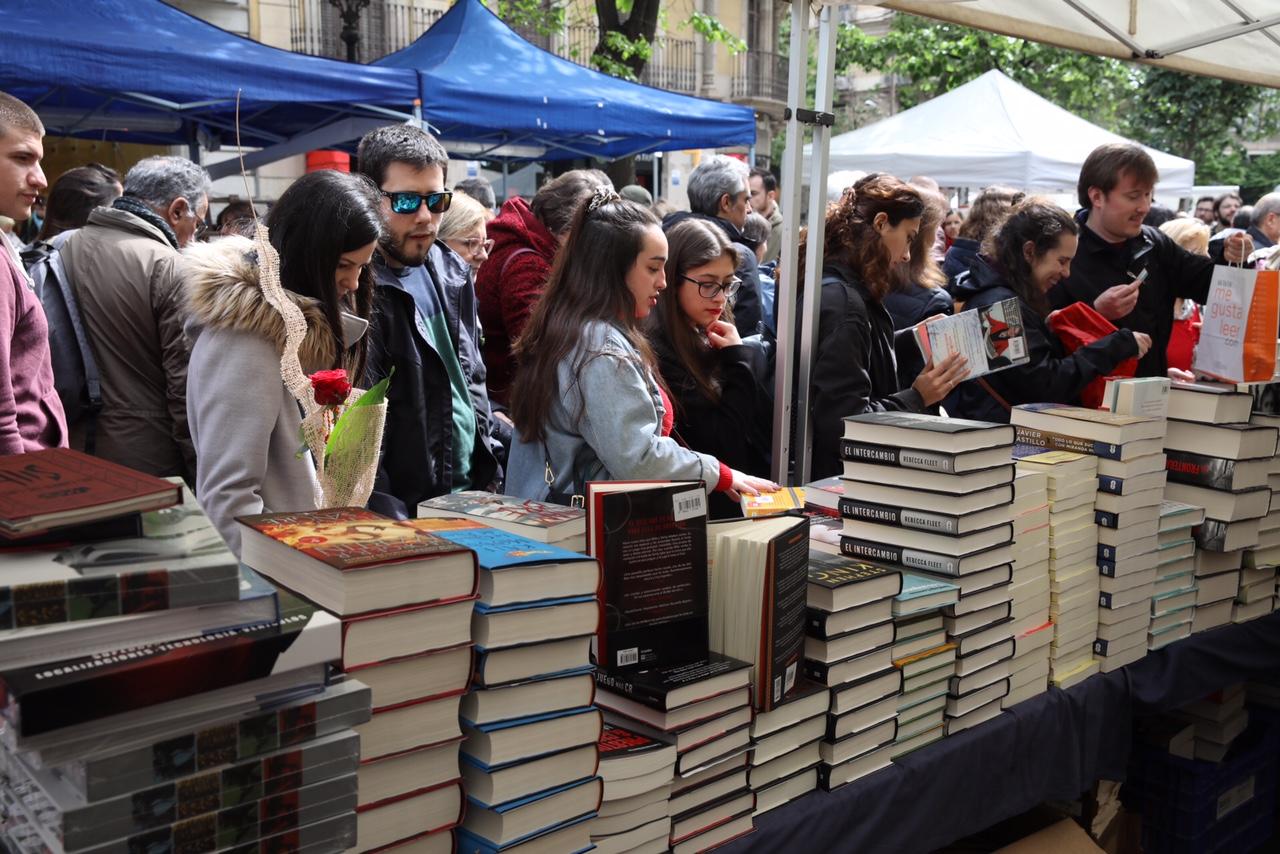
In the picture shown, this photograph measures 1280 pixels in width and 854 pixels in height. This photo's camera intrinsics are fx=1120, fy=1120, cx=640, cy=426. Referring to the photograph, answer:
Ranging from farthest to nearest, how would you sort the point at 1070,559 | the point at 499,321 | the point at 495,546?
the point at 499,321 < the point at 1070,559 < the point at 495,546

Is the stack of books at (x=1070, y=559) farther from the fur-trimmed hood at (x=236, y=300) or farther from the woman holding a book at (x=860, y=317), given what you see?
the fur-trimmed hood at (x=236, y=300)

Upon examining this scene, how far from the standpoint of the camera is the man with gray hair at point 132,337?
3.43m

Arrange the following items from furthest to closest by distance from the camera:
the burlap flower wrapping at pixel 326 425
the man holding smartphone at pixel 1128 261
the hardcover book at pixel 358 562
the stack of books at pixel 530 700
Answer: the man holding smartphone at pixel 1128 261
the burlap flower wrapping at pixel 326 425
the stack of books at pixel 530 700
the hardcover book at pixel 358 562

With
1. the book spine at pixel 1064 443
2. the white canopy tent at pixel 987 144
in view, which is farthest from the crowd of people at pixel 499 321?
the white canopy tent at pixel 987 144

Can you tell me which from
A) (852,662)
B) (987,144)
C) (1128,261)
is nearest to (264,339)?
(852,662)

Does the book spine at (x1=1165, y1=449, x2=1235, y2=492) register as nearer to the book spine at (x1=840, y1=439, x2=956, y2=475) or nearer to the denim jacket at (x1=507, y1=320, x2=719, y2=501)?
the book spine at (x1=840, y1=439, x2=956, y2=475)

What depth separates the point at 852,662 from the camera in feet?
6.06

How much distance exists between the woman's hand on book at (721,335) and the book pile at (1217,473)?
108 cm

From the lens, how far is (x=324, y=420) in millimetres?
1825

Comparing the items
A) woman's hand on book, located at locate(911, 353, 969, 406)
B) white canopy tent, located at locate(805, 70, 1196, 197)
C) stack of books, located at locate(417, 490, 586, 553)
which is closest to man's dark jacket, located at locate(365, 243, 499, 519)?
stack of books, located at locate(417, 490, 586, 553)

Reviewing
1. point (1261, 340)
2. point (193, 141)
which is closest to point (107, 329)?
point (1261, 340)

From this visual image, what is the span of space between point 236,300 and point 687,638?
0.92 m

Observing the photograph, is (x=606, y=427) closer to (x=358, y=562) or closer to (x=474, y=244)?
(x=358, y=562)

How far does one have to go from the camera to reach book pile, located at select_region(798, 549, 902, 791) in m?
1.80
